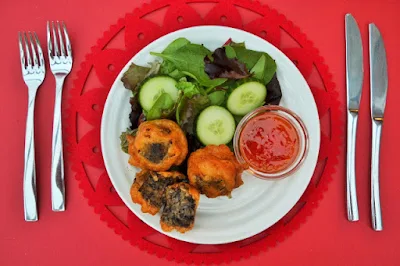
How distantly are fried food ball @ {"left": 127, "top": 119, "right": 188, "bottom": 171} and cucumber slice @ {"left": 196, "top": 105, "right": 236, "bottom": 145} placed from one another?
6.3 inches

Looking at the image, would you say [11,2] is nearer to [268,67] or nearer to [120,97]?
[120,97]

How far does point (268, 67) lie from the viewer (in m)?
Result: 2.06

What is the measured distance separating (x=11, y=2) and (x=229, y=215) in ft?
5.56

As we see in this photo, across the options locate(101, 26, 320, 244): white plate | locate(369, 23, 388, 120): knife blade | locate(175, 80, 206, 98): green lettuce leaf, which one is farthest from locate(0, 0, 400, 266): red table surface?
locate(175, 80, 206, 98): green lettuce leaf

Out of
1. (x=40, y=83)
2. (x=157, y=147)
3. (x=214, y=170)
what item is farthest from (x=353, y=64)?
(x=40, y=83)

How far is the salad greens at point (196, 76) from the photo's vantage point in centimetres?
203

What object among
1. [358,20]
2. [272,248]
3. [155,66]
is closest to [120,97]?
[155,66]

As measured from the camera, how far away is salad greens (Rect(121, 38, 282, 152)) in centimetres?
203

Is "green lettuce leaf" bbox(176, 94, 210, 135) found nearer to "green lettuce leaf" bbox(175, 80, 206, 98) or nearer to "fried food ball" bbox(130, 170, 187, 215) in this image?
"green lettuce leaf" bbox(175, 80, 206, 98)

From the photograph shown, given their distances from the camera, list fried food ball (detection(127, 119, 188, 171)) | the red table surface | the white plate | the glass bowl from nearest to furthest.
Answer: fried food ball (detection(127, 119, 188, 171))
the glass bowl
the white plate
the red table surface

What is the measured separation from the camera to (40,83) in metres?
2.19

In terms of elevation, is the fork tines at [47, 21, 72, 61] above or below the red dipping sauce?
above

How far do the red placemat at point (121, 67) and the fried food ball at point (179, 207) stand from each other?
329 mm

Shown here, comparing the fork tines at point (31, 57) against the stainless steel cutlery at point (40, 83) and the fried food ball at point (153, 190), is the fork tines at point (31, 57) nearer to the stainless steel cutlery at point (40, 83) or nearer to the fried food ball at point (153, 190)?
the stainless steel cutlery at point (40, 83)
